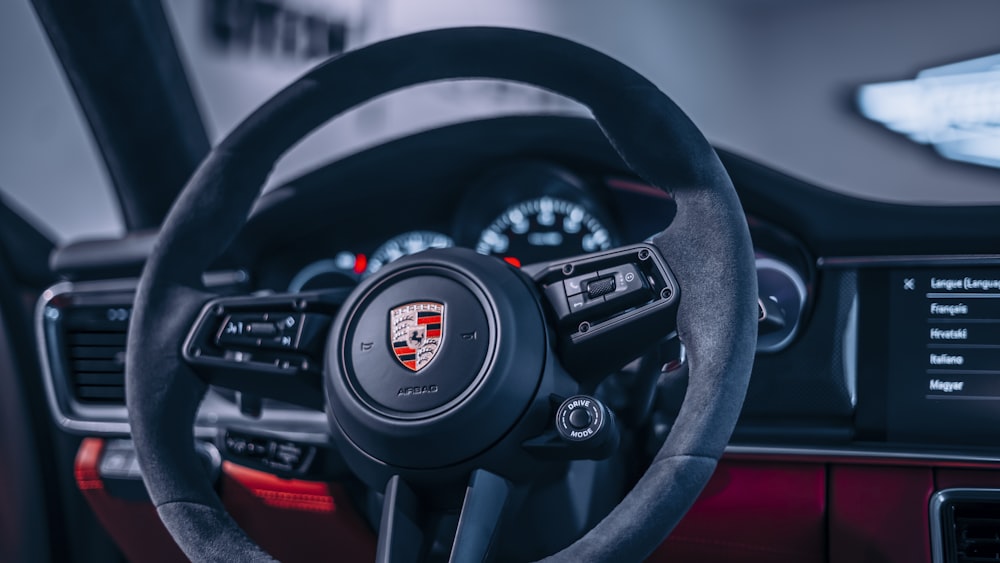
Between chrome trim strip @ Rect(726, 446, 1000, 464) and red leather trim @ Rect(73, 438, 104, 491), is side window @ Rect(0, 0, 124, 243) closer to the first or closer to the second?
red leather trim @ Rect(73, 438, 104, 491)

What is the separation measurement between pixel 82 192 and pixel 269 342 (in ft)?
5.16

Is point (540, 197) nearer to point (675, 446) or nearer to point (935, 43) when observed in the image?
point (675, 446)

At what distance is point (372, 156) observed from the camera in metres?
1.27

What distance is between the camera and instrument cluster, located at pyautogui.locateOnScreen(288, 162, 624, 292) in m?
1.19

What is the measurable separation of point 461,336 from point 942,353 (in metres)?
0.58

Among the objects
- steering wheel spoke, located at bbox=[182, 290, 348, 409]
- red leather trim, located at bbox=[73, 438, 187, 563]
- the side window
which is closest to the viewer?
steering wheel spoke, located at bbox=[182, 290, 348, 409]

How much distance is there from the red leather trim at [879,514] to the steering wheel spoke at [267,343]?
628 millimetres

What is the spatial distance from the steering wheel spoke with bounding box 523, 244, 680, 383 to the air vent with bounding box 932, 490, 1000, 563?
47 cm

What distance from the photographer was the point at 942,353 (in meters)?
0.97

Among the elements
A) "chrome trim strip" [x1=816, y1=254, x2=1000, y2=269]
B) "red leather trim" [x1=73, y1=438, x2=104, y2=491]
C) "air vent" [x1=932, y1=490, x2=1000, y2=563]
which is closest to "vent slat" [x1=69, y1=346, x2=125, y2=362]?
"red leather trim" [x1=73, y1=438, x2=104, y2=491]

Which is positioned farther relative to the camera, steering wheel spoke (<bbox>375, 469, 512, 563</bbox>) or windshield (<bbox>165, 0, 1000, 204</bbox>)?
windshield (<bbox>165, 0, 1000, 204</bbox>)

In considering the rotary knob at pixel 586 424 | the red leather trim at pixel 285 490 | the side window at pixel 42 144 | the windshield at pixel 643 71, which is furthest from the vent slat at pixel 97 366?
the rotary knob at pixel 586 424

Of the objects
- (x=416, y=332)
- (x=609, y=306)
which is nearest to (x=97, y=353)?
(x=416, y=332)

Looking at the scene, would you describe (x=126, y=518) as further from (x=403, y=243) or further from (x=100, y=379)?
(x=403, y=243)
